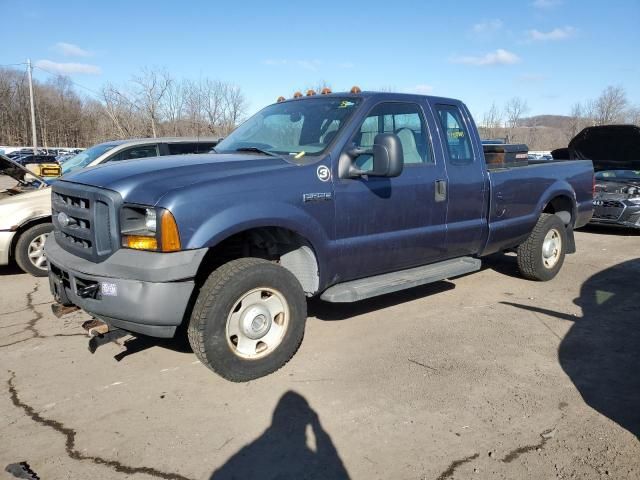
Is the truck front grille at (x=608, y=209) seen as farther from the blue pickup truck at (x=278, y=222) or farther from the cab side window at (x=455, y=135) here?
the cab side window at (x=455, y=135)

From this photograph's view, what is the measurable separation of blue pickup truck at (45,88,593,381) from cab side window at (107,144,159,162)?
11.0 ft

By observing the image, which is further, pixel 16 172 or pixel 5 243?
pixel 16 172

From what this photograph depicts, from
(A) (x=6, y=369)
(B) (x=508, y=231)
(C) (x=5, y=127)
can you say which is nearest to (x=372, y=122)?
(B) (x=508, y=231)

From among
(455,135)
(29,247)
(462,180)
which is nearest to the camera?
(462,180)

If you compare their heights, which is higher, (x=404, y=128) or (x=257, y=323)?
(x=404, y=128)

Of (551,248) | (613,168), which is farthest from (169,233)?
(613,168)

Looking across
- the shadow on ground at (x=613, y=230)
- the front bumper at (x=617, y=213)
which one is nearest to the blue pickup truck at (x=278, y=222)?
the front bumper at (x=617, y=213)

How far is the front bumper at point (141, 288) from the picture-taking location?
10.2ft

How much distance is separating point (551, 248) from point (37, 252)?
6.44 metres

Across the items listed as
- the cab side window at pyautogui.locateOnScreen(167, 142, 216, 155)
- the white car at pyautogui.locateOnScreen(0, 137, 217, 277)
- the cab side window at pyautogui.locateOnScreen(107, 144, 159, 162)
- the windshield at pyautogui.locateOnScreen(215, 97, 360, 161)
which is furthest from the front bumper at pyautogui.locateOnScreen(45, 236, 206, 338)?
the cab side window at pyautogui.locateOnScreen(167, 142, 216, 155)

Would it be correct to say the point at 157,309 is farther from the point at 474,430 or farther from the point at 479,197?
the point at 479,197

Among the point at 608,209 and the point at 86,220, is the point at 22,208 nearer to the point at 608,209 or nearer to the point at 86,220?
the point at 86,220

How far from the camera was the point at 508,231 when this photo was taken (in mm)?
5512

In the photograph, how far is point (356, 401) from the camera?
10.9 ft
